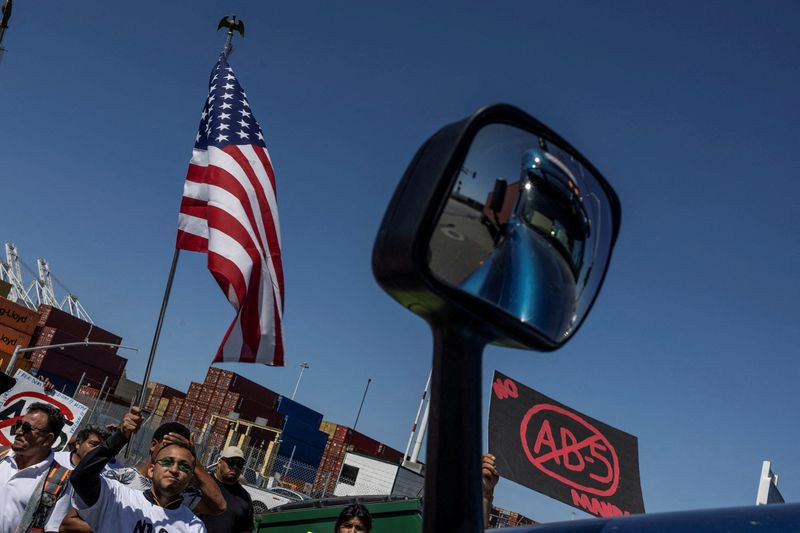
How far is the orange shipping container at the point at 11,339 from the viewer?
117ft

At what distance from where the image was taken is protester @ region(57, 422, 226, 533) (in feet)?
13.2

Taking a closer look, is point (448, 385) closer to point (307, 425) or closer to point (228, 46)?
point (228, 46)

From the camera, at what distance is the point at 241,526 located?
5.17 m

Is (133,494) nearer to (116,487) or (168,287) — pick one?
(116,487)

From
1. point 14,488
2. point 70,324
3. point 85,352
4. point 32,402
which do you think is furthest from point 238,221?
point 85,352

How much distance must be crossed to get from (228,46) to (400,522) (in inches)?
195

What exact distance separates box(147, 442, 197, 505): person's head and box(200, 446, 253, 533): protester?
51.5 inches

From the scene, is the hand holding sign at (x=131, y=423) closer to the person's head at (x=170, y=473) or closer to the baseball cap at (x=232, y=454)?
the person's head at (x=170, y=473)

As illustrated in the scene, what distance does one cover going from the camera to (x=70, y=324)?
168 ft

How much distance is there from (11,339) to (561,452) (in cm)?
3575

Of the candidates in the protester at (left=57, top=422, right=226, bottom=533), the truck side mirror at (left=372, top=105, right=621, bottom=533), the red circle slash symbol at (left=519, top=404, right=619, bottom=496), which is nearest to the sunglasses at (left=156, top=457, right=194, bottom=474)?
the protester at (left=57, top=422, right=226, bottom=533)

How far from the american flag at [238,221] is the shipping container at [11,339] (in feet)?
108

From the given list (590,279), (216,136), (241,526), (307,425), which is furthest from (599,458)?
(307,425)

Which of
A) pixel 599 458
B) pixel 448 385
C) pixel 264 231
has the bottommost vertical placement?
pixel 448 385
